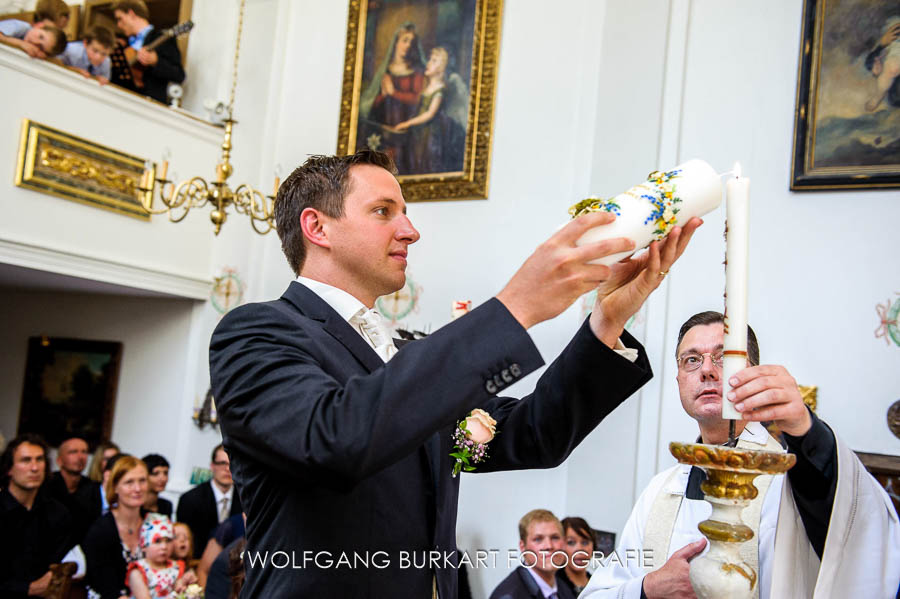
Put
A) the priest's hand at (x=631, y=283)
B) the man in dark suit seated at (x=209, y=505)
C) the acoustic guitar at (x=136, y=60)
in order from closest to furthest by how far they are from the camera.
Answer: the priest's hand at (x=631, y=283) → the man in dark suit seated at (x=209, y=505) → the acoustic guitar at (x=136, y=60)

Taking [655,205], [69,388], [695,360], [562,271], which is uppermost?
[655,205]

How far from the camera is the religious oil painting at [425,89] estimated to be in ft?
24.4

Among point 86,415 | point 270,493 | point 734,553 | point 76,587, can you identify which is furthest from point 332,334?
point 86,415

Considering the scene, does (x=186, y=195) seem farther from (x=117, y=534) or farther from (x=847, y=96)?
(x=847, y=96)

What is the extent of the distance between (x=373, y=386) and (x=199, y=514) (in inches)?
241

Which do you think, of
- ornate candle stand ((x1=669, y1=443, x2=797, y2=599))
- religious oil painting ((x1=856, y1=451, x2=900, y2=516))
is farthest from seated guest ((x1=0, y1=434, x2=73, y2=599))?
religious oil painting ((x1=856, y1=451, x2=900, y2=516))

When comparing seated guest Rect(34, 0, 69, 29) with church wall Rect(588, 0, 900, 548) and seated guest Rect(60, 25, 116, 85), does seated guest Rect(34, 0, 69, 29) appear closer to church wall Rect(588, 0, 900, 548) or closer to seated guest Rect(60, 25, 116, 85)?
seated guest Rect(60, 25, 116, 85)

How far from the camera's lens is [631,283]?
168 cm

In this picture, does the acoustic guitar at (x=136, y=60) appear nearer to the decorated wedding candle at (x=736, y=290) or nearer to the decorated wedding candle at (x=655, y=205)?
the decorated wedding candle at (x=655, y=205)

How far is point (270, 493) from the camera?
1638 mm

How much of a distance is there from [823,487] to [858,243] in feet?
14.4

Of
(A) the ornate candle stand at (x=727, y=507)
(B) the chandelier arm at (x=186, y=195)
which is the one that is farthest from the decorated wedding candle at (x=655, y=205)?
(B) the chandelier arm at (x=186, y=195)

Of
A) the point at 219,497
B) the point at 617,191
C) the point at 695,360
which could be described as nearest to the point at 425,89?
the point at 617,191

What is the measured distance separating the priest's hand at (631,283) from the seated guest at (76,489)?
18.5ft
